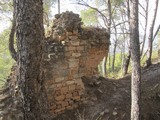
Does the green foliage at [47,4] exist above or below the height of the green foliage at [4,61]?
above

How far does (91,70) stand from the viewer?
8.14 metres

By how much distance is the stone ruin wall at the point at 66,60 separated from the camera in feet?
22.0

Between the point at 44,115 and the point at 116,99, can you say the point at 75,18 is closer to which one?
the point at 116,99

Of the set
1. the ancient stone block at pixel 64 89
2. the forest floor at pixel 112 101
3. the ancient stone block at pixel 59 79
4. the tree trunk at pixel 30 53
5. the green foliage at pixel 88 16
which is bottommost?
the forest floor at pixel 112 101

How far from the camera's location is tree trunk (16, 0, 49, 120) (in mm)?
3623

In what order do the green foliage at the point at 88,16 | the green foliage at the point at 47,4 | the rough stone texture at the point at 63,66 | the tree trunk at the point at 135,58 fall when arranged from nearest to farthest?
the tree trunk at the point at 135,58, the rough stone texture at the point at 63,66, the green foliage at the point at 47,4, the green foliage at the point at 88,16

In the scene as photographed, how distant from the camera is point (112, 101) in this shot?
759cm

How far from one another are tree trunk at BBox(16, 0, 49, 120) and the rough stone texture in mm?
2732

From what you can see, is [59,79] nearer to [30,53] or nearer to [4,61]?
[30,53]

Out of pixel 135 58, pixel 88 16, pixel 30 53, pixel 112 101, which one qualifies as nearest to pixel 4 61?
pixel 88 16

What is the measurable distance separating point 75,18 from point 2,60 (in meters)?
19.6

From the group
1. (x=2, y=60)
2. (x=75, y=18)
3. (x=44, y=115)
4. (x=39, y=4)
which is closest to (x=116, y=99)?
(x=75, y=18)

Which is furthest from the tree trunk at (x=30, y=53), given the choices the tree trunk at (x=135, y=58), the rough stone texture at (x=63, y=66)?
the tree trunk at (x=135, y=58)

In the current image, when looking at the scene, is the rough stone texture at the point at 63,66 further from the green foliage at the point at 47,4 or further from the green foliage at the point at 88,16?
the green foliage at the point at 88,16
